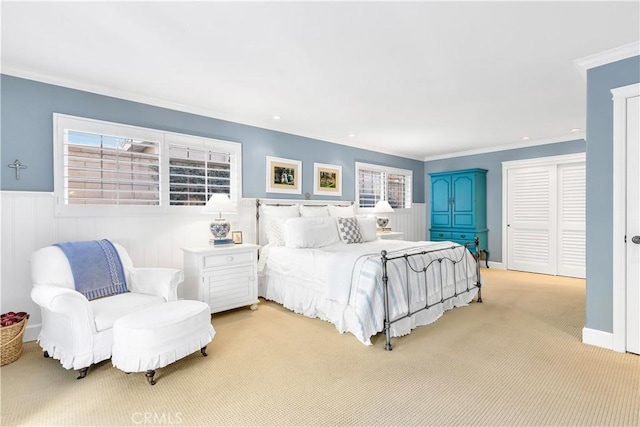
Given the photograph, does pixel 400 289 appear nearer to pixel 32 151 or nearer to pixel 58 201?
pixel 58 201

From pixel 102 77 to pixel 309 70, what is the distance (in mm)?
1982

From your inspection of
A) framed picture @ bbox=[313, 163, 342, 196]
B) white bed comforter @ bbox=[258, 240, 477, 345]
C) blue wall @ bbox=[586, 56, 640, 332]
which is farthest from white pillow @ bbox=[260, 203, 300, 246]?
blue wall @ bbox=[586, 56, 640, 332]

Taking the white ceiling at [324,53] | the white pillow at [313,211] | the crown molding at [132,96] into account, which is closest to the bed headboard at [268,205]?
the white pillow at [313,211]

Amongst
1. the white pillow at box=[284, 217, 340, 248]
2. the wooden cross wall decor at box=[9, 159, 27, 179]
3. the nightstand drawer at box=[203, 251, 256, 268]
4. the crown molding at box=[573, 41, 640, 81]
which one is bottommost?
the nightstand drawer at box=[203, 251, 256, 268]

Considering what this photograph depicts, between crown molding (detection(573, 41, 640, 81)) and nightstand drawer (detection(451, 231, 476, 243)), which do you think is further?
nightstand drawer (detection(451, 231, 476, 243))

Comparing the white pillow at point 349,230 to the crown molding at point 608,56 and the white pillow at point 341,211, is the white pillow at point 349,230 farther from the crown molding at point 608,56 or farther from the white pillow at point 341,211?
the crown molding at point 608,56

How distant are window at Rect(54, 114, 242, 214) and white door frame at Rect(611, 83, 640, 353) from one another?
13.0 feet

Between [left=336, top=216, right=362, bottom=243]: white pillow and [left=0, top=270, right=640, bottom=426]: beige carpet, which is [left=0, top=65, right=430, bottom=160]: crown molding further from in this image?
[left=0, top=270, right=640, bottom=426]: beige carpet

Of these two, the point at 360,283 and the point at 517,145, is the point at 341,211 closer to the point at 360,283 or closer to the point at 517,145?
the point at 360,283

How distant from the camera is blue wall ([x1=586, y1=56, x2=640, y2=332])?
9.04 feet

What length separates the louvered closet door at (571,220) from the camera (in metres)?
5.55

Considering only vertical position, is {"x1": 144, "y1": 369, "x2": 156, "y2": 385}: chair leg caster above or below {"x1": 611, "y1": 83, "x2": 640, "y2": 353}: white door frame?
below

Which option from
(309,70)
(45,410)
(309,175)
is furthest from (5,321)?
(309,175)

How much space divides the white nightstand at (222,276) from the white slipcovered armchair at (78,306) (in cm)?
60
